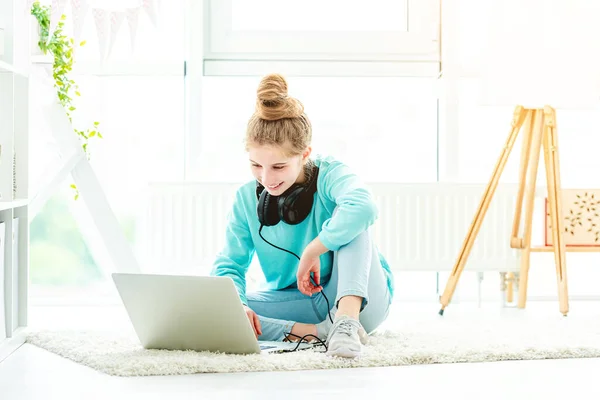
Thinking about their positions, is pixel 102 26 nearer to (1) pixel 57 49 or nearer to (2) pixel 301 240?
(1) pixel 57 49

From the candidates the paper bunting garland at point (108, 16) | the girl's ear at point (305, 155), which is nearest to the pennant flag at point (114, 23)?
the paper bunting garland at point (108, 16)

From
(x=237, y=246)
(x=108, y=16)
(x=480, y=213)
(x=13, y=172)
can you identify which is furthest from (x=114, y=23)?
(x=480, y=213)

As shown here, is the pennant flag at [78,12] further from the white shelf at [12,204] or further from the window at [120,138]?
the white shelf at [12,204]

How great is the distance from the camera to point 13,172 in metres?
2.16

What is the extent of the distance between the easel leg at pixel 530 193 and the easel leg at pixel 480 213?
0.07m

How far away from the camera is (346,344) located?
5.83 feet

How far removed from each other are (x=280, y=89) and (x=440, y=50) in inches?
60.7

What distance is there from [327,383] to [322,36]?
6.73 ft

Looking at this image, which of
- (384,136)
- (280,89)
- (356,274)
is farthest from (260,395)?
(384,136)

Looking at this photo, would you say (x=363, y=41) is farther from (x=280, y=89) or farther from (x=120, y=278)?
(x=120, y=278)

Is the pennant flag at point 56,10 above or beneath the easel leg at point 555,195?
above

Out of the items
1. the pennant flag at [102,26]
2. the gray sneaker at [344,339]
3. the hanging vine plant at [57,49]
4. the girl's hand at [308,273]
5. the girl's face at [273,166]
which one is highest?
the pennant flag at [102,26]

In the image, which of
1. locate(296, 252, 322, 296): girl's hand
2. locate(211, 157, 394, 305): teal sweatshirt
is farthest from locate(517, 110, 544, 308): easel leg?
locate(296, 252, 322, 296): girl's hand

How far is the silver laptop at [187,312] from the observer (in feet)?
5.62
